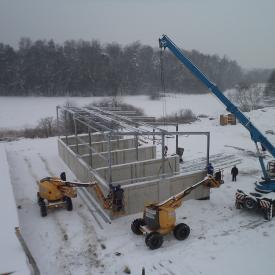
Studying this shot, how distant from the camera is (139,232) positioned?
1068cm

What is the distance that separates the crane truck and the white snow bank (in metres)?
8.09

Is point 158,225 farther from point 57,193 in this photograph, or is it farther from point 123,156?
point 123,156

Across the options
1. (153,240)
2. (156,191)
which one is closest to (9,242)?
(153,240)

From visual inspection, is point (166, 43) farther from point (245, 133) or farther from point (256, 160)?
point (245, 133)

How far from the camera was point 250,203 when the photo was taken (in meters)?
12.2

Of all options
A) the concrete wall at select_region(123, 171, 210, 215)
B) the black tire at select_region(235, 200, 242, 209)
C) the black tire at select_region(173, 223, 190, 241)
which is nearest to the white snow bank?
the concrete wall at select_region(123, 171, 210, 215)

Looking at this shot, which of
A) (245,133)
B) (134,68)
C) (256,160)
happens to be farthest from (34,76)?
(256,160)

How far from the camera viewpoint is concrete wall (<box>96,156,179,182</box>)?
1437cm

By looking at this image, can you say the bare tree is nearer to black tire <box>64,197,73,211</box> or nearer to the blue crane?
the blue crane

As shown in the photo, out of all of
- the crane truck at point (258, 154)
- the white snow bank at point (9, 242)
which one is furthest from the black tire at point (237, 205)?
the white snow bank at point (9, 242)

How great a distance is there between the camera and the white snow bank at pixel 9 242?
7.58 metres

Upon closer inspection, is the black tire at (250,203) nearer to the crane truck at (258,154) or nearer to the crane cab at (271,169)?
the crane truck at (258,154)

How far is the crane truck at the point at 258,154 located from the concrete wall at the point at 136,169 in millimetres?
3439

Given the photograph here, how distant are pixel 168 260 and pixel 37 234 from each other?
176 inches
